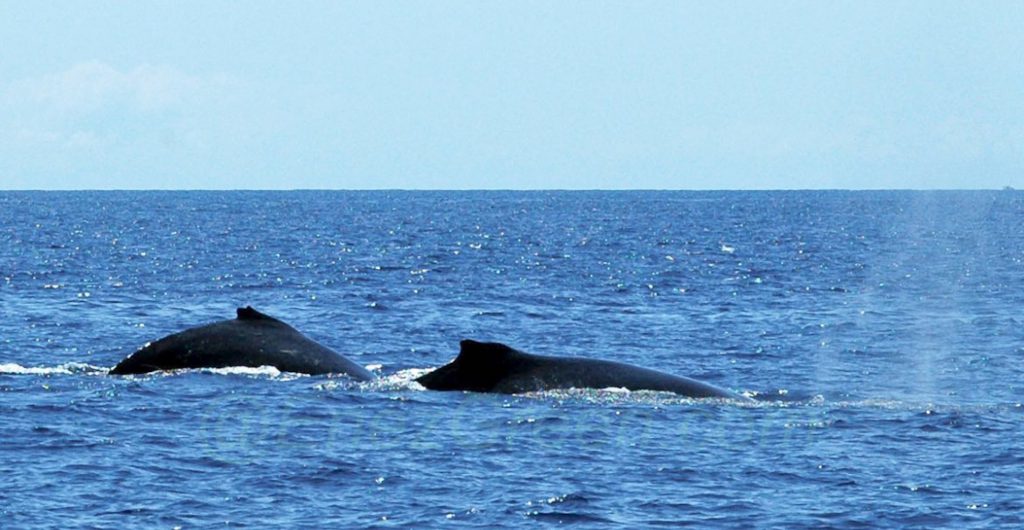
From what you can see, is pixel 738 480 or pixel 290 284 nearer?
pixel 738 480

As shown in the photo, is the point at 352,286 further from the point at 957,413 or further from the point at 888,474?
the point at 888,474

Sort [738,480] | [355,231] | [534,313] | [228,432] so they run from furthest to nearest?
[355,231]
[534,313]
[228,432]
[738,480]

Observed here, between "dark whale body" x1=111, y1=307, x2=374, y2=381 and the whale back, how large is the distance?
2.03 m

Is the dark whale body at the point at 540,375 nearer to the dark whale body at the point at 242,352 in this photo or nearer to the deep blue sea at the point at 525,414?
the deep blue sea at the point at 525,414

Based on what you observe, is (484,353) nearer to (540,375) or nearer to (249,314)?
(540,375)

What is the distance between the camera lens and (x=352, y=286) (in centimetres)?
6094

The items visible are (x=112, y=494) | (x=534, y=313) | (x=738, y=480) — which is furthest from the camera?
(x=534, y=313)

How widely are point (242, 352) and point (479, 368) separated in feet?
15.4

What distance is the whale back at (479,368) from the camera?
2683 centimetres

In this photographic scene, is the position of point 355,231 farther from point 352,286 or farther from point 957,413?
point 957,413

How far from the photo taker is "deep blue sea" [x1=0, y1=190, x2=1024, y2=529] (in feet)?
62.2

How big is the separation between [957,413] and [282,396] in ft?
34.2

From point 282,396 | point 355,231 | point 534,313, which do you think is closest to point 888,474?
point 282,396

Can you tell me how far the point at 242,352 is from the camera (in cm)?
2939
